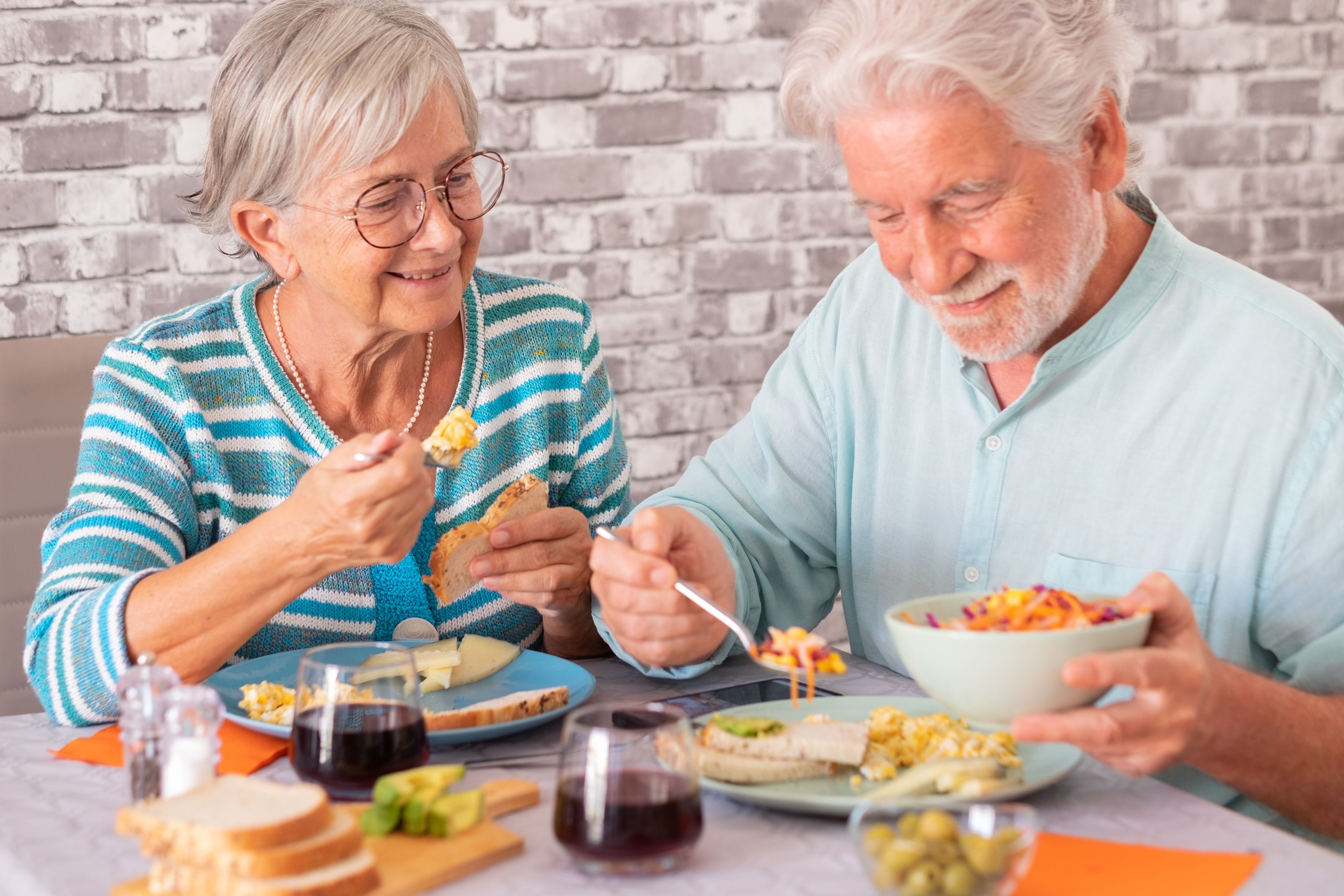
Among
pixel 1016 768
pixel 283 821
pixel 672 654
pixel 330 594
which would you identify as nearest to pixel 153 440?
pixel 330 594

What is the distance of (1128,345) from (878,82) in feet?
1.38

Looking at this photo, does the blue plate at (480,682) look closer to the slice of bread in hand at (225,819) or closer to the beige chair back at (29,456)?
the slice of bread in hand at (225,819)

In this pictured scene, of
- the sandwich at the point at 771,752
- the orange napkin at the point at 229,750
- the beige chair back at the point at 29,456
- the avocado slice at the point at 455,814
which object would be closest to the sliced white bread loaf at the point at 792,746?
the sandwich at the point at 771,752

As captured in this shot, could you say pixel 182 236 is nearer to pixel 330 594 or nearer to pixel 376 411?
pixel 376 411

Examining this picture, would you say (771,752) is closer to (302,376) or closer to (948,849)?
(948,849)

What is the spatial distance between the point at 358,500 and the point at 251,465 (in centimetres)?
41

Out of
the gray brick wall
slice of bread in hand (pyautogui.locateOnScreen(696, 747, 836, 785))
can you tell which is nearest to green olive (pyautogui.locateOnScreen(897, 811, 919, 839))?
slice of bread in hand (pyautogui.locateOnScreen(696, 747, 836, 785))

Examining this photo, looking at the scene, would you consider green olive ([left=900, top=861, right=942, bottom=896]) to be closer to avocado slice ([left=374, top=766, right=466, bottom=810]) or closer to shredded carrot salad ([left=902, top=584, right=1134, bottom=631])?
shredded carrot salad ([left=902, top=584, right=1134, bottom=631])

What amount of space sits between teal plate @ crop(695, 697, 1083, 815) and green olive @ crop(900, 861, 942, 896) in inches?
3.1

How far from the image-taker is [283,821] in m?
0.91

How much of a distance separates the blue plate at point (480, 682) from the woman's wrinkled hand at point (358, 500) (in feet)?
0.47

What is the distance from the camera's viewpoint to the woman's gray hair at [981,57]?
4.30ft

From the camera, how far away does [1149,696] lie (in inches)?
40.1

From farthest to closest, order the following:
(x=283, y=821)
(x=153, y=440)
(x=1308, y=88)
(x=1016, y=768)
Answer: (x=1308, y=88) → (x=153, y=440) → (x=1016, y=768) → (x=283, y=821)
